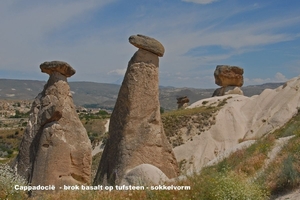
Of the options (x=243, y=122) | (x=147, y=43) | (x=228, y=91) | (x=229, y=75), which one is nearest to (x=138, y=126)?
(x=147, y=43)

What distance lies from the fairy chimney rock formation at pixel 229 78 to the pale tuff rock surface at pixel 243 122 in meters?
6.97

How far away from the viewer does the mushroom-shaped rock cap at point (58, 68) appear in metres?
10.0

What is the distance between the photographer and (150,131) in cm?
1066

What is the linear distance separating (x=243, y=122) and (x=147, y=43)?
14937 millimetres

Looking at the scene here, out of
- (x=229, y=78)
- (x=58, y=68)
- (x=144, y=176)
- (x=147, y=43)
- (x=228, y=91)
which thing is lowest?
(x=144, y=176)

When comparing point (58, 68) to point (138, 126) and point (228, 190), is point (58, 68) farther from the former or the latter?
point (228, 190)

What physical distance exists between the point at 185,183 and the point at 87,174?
3.87m

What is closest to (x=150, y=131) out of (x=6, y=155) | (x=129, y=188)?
(x=129, y=188)

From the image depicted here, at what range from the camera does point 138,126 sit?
1062 centimetres

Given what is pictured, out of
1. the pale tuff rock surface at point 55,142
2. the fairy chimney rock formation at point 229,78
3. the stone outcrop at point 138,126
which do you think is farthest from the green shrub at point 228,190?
the fairy chimney rock formation at point 229,78

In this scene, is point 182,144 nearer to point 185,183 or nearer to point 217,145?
point 217,145

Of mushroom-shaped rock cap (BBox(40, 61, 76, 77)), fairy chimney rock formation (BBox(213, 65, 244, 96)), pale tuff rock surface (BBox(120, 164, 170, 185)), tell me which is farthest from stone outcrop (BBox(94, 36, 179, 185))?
fairy chimney rock formation (BBox(213, 65, 244, 96))

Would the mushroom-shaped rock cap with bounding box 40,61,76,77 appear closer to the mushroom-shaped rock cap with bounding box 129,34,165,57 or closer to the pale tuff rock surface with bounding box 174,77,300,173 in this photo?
the mushroom-shaped rock cap with bounding box 129,34,165,57

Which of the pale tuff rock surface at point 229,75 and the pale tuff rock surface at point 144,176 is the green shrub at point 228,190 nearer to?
the pale tuff rock surface at point 144,176
